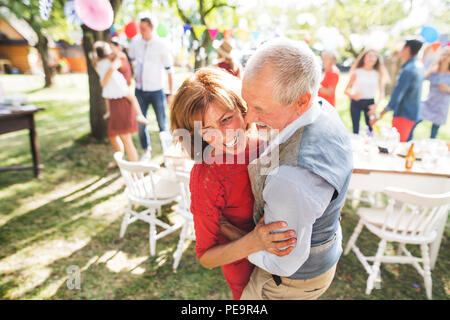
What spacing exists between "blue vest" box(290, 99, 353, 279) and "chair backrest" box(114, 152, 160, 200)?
183cm

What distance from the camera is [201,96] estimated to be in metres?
1.11

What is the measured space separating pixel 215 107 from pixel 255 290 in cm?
89

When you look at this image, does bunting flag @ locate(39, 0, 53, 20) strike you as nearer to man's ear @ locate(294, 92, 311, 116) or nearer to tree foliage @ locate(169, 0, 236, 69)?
man's ear @ locate(294, 92, 311, 116)

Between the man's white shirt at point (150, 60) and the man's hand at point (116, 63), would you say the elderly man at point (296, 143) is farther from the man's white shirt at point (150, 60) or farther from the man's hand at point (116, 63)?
the man's white shirt at point (150, 60)

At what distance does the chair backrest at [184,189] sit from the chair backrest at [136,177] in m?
0.29

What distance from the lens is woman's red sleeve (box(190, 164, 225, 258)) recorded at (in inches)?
44.2

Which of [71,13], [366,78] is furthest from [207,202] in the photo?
[366,78]

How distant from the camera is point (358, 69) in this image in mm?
5152

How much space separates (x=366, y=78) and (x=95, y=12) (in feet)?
Result: 15.5

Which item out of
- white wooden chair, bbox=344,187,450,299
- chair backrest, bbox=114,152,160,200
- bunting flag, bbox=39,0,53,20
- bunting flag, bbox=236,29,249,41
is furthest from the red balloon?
white wooden chair, bbox=344,187,450,299

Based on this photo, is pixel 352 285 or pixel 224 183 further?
pixel 352 285
